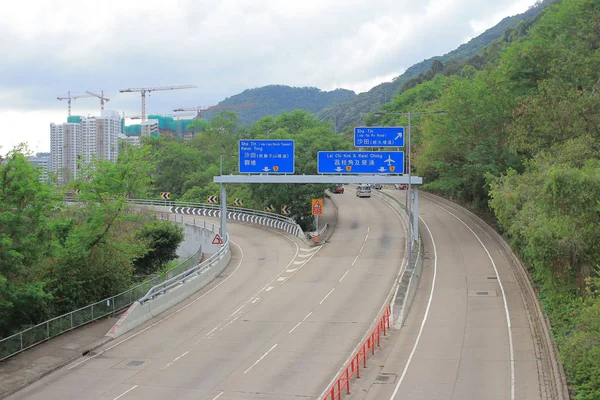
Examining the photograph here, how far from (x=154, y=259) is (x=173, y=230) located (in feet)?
8.73

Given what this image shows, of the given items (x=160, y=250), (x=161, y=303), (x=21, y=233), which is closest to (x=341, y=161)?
(x=160, y=250)

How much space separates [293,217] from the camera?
60.2m

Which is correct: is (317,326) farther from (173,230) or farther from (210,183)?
(210,183)

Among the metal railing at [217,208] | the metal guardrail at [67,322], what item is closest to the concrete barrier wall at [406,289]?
the metal guardrail at [67,322]

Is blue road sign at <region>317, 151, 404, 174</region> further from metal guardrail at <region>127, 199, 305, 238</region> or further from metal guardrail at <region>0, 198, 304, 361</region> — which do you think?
metal guardrail at <region>127, 199, 305, 238</region>

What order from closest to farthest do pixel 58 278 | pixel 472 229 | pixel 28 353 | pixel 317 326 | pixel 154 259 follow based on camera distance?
pixel 28 353
pixel 317 326
pixel 58 278
pixel 154 259
pixel 472 229

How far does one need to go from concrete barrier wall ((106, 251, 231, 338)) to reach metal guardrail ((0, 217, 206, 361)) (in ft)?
4.94

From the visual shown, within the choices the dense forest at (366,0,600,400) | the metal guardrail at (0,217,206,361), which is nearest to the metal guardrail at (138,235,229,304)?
the metal guardrail at (0,217,206,361)

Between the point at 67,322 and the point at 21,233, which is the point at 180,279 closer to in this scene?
the point at 67,322

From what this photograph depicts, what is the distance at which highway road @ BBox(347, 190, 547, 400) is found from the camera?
18969 millimetres

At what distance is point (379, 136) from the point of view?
43.0 metres

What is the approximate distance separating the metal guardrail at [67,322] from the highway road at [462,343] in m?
12.9

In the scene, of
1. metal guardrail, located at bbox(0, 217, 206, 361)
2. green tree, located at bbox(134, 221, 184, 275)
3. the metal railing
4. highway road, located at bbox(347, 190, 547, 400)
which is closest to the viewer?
highway road, located at bbox(347, 190, 547, 400)

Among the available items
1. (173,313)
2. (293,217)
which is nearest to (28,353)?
(173,313)
